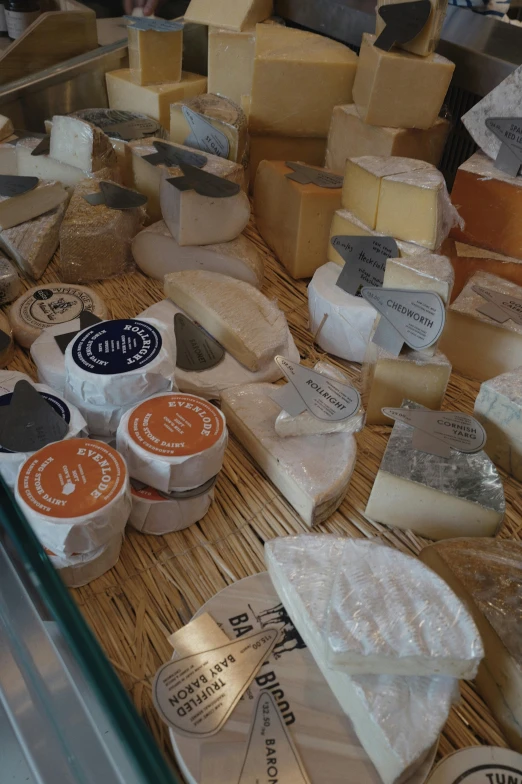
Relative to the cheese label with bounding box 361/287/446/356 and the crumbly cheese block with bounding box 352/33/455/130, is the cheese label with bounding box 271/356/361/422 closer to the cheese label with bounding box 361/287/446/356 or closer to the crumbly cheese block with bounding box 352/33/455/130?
the cheese label with bounding box 361/287/446/356

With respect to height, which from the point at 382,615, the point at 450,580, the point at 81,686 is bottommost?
the point at 450,580

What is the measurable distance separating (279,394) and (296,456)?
13 centimetres

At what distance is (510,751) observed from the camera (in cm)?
83

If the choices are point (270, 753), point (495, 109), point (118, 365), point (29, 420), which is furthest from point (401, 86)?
point (270, 753)

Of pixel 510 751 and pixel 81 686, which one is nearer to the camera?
Result: pixel 81 686

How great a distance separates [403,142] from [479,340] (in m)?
0.62

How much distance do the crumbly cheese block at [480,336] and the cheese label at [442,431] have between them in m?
0.34

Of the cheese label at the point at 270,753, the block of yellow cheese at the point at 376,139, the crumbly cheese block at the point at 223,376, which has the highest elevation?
the block of yellow cheese at the point at 376,139

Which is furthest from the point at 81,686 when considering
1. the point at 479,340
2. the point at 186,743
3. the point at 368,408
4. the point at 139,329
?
the point at 479,340

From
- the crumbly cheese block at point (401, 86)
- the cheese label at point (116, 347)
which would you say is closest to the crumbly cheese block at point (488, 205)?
the crumbly cheese block at point (401, 86)

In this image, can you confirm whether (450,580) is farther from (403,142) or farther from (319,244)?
(403,142)

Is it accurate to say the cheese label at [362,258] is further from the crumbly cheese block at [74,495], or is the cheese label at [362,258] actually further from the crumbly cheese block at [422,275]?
the crumbly cheese block at [74,495]

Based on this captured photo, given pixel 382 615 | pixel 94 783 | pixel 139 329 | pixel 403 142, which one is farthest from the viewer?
pixel 403 142

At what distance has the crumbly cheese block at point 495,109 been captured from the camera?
4.97 feet
